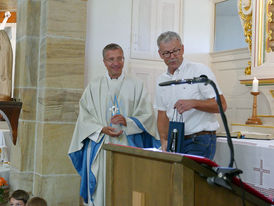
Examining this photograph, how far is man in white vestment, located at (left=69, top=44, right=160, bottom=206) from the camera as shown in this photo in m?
3.86

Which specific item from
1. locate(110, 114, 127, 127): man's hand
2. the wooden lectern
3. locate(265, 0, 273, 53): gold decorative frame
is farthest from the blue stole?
locate(265, 0, 273, 53): gold decorative frame

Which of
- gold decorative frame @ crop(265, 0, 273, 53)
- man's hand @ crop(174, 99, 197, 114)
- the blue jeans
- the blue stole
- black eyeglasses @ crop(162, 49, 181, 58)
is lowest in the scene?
the blue stole

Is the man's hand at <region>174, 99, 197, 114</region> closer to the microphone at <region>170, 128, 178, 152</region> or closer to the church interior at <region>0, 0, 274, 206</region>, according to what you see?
the microphone at <region>170, 128, 178, 152</region>

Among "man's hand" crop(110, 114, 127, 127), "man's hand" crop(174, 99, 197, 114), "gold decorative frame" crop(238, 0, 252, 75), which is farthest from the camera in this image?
"gold decorative frame" crop(238, 0, 252, 75)

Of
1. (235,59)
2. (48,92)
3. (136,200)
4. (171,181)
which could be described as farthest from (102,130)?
(235,59)

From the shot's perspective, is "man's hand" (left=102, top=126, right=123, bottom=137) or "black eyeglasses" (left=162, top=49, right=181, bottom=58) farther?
"man's hand" (left=102, top=126, right=123, bottom=137)

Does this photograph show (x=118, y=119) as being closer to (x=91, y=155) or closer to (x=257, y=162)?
(x=91, y=155)

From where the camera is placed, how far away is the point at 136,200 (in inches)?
82.0

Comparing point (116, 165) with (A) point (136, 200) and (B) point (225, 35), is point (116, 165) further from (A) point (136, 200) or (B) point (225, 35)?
(B) point (225, 35)

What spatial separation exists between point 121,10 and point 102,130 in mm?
2045

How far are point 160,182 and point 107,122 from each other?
2090 mm

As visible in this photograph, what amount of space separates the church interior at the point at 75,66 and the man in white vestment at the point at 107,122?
751mm

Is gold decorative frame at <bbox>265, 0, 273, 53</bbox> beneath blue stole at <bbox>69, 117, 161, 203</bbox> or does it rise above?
above

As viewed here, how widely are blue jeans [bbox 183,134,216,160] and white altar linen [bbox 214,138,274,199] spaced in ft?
1.02
